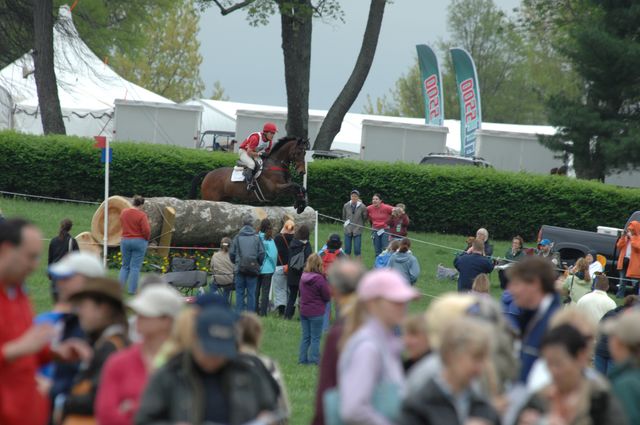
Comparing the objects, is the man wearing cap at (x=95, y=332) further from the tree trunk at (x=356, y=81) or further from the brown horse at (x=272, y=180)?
the tree trunk at (x=356, y=81)

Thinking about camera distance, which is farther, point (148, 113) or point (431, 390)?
point (148, 113)

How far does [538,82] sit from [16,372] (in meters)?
74.7

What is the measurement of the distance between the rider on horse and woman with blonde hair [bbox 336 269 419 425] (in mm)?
19669

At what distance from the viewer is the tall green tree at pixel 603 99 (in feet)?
115

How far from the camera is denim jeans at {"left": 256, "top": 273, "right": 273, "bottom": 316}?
60.6ft

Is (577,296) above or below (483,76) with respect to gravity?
below

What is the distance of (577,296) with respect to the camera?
1775cm

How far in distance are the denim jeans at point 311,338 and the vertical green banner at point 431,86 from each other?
88.7 ft

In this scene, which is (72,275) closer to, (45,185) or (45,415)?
(45,415)

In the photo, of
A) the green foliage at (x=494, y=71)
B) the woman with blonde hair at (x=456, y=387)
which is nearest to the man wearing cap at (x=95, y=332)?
the woman with blonde hair at (x=456, y=387)

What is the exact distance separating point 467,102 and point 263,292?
23.2 m

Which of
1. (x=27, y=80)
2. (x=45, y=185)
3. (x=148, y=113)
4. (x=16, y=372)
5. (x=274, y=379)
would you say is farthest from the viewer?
(x=27, y=80)

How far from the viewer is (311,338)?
49.7 ft

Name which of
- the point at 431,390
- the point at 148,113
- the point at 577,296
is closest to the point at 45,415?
the point at 431,390
